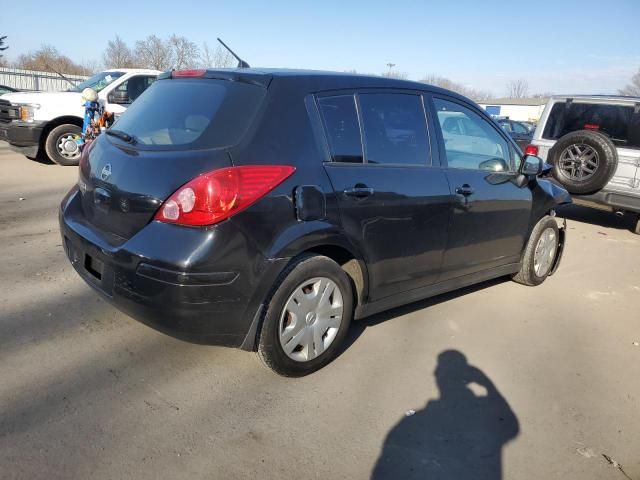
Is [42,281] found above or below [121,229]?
below

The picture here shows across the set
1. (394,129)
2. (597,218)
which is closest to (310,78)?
(394,129)

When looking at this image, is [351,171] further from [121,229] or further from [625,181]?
[625,181]

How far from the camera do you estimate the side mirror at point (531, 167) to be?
14.5ft

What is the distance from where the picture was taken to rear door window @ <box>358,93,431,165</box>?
10.7 ft

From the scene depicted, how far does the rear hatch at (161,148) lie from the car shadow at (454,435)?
1663 millimetres

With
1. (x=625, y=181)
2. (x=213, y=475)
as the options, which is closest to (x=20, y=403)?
(x=213, y=475)

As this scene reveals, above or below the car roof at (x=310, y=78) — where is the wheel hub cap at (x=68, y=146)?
below

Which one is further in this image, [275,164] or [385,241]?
[385,241]

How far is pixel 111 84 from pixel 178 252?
909 centimetres

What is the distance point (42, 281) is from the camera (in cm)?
422

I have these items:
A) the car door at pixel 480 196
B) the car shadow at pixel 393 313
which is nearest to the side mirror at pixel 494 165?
the car door at pixel 480 196

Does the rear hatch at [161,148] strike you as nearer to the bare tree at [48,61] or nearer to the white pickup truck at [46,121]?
the white pickup truck at [46,121]

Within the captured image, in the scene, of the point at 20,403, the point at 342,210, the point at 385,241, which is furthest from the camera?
the point at 385,241

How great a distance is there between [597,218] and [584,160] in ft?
8.51
